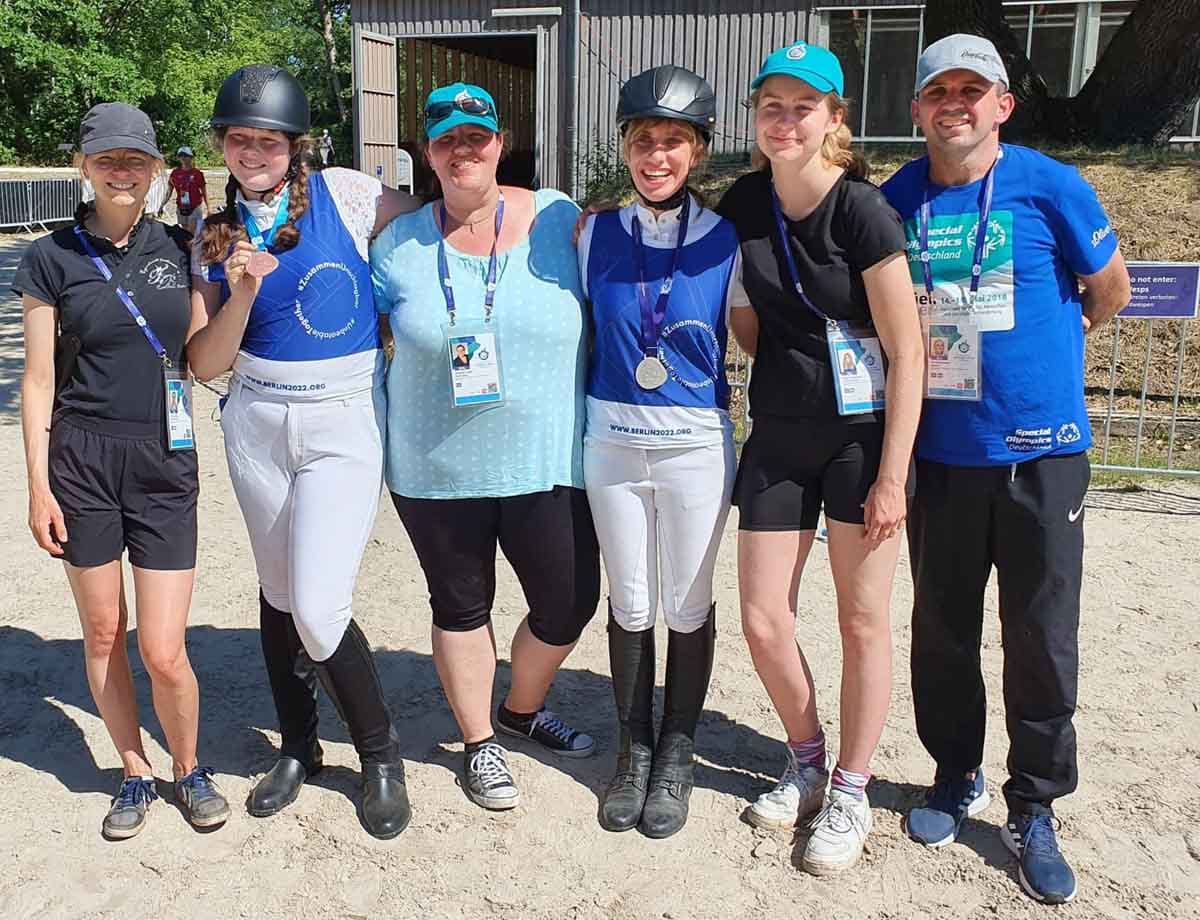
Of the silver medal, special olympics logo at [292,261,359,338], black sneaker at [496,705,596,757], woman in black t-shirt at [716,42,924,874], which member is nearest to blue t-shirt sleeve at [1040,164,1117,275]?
woman in black t-shirt at [716,42,924,874]

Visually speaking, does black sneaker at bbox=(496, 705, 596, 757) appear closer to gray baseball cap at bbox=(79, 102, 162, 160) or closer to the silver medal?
the silver medal

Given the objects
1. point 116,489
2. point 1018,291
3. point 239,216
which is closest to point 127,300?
point 239,216

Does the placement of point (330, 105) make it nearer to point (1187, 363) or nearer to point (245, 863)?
point (1187, 363)

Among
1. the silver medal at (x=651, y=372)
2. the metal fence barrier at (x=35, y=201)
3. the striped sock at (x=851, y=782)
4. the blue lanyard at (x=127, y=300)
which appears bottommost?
the striped sock at (x=851, y=782)

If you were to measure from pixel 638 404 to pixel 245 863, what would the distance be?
5.61ft

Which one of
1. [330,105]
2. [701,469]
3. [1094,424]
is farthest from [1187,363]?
[330,105]

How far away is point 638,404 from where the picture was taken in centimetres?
314

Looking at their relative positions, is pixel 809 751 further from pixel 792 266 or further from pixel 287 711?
pixel 287 711

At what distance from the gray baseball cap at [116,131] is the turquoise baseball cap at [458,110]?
0.77 meters

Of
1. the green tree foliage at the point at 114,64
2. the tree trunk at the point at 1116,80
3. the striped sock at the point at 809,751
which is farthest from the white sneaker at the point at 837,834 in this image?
the green tree foliage at the point at 114,64

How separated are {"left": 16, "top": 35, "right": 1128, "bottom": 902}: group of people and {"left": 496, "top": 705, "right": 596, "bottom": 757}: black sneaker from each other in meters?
0.45

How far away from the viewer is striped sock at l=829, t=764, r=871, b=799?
10.8ft

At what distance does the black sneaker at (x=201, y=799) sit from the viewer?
340cm

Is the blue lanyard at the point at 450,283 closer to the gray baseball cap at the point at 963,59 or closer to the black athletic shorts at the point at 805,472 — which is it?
the black athletic shorts at the point at 805,472
